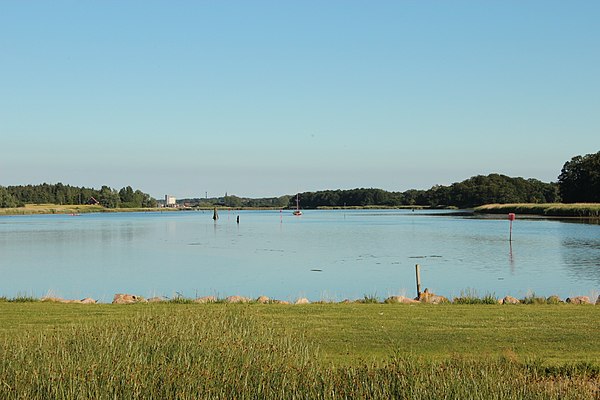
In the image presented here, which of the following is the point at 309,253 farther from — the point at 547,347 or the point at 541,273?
the point at 547,347

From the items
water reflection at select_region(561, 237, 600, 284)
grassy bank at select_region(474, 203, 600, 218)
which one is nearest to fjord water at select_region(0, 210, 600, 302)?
water reflection at select_region(561, 237, 600, 284)

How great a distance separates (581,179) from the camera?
107 meters

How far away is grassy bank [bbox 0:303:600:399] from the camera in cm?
711

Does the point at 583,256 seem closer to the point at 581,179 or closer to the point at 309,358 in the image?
the point at 309,358

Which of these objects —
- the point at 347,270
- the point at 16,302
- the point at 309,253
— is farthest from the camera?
the point at 309,253

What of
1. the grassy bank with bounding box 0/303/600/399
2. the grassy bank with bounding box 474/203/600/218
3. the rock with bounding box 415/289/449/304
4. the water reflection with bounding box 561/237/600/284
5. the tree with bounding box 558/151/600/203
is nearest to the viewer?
the grassy bank with bounding box 0/303/600/399

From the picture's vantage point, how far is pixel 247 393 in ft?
23.5

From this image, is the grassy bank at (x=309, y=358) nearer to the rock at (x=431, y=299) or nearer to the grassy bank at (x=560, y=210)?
the rock at (x=431, y=299)

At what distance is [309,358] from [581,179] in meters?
108

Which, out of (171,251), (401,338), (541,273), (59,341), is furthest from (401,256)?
(59,341)

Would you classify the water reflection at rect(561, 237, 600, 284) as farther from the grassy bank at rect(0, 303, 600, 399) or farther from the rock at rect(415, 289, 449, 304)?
the grassy bank at rect(0, 303, 600, 399)

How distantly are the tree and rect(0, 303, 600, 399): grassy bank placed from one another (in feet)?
318

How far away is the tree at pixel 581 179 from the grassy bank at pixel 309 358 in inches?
3811

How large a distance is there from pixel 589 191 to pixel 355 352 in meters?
104
